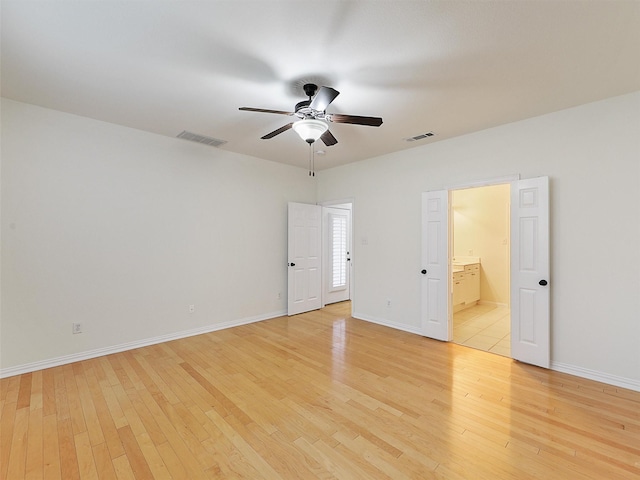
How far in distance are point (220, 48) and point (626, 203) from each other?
12.9 feet

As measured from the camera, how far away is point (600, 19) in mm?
1881

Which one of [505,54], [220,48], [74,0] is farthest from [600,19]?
[74,0]

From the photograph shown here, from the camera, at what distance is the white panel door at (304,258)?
544cm

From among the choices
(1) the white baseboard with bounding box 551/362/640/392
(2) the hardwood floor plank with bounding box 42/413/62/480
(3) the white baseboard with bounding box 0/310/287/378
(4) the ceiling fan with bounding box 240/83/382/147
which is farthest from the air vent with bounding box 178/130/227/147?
(1) the white baseboard with bounding box 551/362/640/392

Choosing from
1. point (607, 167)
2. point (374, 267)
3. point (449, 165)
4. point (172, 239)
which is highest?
point (449, 165)

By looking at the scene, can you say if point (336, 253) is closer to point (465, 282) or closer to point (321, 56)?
point (465, 282)

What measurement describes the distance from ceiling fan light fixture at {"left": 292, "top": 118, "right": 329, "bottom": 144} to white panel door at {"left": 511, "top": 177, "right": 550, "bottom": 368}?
2.43m

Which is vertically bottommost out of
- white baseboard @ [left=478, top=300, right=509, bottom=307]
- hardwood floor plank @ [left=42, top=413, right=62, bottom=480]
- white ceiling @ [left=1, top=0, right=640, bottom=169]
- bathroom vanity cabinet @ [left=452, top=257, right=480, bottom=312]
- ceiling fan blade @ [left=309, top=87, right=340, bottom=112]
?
hardwood floor plank @ [left=42, top=413, right=62, bottom=480]

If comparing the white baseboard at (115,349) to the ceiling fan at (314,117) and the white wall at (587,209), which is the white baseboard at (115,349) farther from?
the white wall at (587,209)

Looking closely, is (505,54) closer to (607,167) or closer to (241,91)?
(607,167)

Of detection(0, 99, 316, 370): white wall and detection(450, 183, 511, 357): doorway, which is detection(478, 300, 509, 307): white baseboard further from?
detection(0, 99, 316, 370): white wall

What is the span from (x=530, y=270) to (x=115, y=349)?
16.7ft

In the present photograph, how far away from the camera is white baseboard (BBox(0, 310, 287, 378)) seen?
3.11 meters

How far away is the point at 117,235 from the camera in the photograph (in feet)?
12.2
